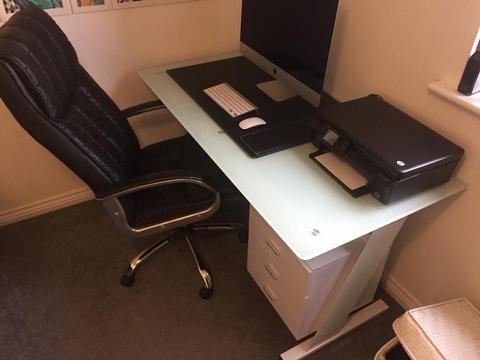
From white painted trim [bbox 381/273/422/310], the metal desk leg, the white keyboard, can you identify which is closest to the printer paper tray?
the metal desk leg

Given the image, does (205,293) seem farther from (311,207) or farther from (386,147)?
(386,147)

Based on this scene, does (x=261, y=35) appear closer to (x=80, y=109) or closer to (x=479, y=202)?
(x=80, y=109)

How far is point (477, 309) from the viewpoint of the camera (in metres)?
1.31

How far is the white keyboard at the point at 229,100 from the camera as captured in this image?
1.49 meters

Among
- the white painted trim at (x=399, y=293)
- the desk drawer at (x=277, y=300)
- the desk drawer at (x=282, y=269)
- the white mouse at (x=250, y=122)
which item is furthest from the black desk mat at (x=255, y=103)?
the white painted trim at (x=399, y=293)

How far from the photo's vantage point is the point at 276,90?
1638 millimetres

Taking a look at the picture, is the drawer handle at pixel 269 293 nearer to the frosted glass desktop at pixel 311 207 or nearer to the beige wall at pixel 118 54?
the frosted glass desktop at pixel 311 207

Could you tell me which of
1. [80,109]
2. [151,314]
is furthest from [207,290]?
[80,109]

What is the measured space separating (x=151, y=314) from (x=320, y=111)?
1111 mm

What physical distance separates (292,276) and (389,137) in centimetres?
58

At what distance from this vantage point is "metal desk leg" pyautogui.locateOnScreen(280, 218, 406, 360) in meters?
A: 1.22

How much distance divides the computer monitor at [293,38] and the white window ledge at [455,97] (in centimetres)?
36

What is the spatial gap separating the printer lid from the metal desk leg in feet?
0.69

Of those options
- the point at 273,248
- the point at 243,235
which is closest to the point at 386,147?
the point at 273,248
